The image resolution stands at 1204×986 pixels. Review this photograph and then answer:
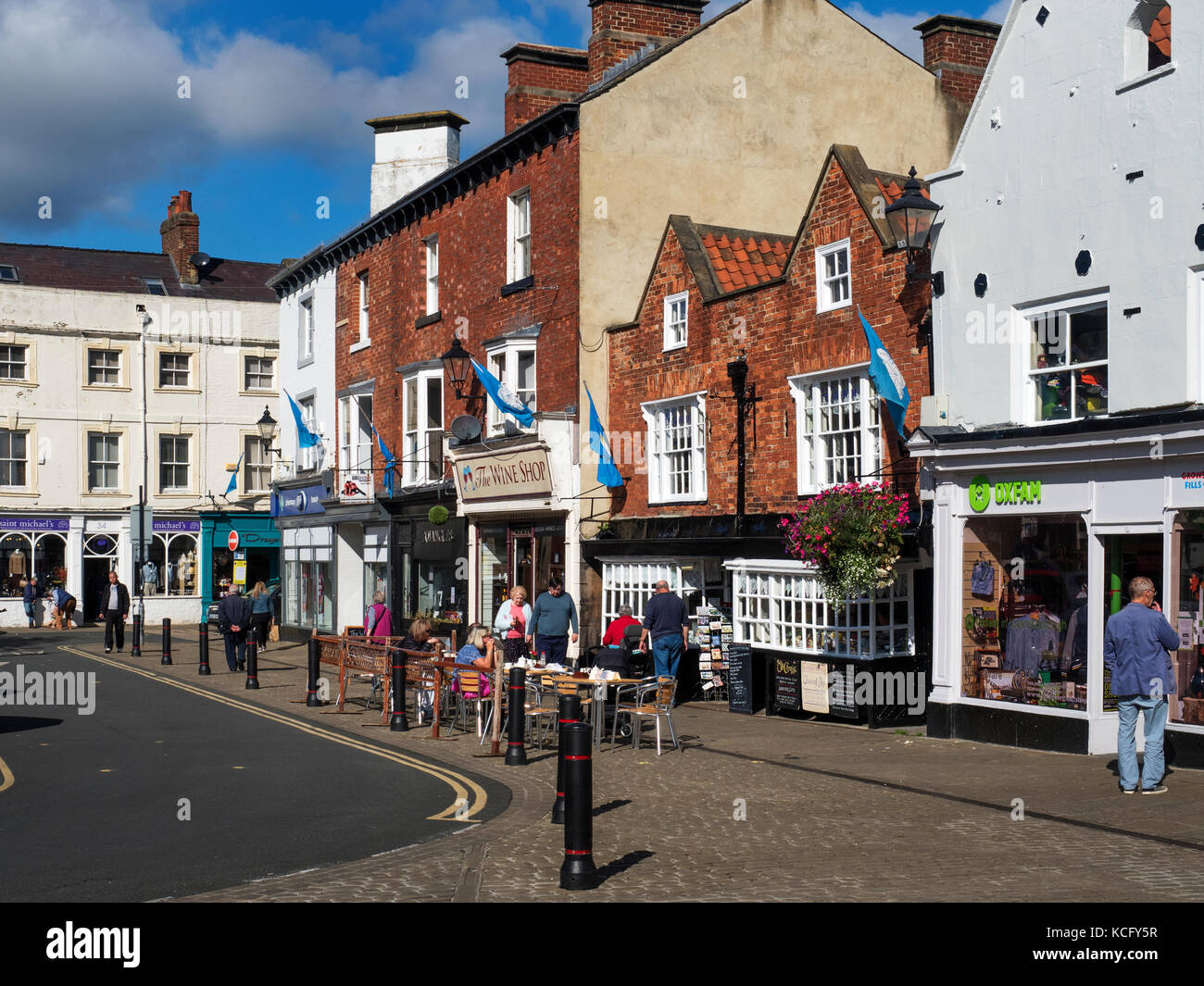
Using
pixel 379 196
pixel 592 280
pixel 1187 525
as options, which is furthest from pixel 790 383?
pixel 379 196

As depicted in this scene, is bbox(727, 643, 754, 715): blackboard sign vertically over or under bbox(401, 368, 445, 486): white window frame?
under

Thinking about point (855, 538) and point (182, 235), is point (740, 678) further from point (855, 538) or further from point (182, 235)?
point (182, 235)

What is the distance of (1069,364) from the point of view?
48.2 feet

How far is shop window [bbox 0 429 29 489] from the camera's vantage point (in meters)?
45.8

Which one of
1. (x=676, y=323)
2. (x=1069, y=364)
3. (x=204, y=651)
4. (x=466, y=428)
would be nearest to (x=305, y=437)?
(x=204, y=651)

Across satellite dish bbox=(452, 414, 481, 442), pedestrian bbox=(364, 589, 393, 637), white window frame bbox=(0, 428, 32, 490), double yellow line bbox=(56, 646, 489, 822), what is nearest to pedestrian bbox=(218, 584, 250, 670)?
double yellow line bbox=(56, 646, 489, 822)

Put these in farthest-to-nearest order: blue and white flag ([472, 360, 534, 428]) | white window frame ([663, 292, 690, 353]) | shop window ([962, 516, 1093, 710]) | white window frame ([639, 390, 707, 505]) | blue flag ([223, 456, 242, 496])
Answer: blue flag ([223, 456, 242, 496]) < blue and white flag ([472, 360, 534, 428]) < white window frame ([663, 292, 690, 353]) < white window frame ([639, 390, 707, 505]) < shop window ([962, 516, 1093, 710])

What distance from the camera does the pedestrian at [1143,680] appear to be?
1174 cm

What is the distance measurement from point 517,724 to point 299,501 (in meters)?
25.3

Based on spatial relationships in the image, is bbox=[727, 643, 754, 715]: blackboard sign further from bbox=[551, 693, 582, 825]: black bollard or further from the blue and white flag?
bbox=[551, 693, 582, 825]: black bollard

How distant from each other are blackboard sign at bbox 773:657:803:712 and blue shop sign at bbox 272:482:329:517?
1962 centimetres

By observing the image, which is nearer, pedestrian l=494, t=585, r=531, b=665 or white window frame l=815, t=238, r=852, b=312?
white window frame l=815, t=238, r=852, b=312


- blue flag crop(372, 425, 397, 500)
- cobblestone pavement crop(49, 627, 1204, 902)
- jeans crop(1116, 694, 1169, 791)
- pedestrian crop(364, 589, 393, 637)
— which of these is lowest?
cobblestone pavement crop(49, 627, 1204, 902)

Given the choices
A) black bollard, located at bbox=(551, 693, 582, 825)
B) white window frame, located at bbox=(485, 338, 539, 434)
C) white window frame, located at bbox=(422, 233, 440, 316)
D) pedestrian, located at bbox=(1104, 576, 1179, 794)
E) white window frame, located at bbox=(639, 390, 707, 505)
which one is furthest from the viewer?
white window frame, located at bbox=(422, 233, 440, 316)
